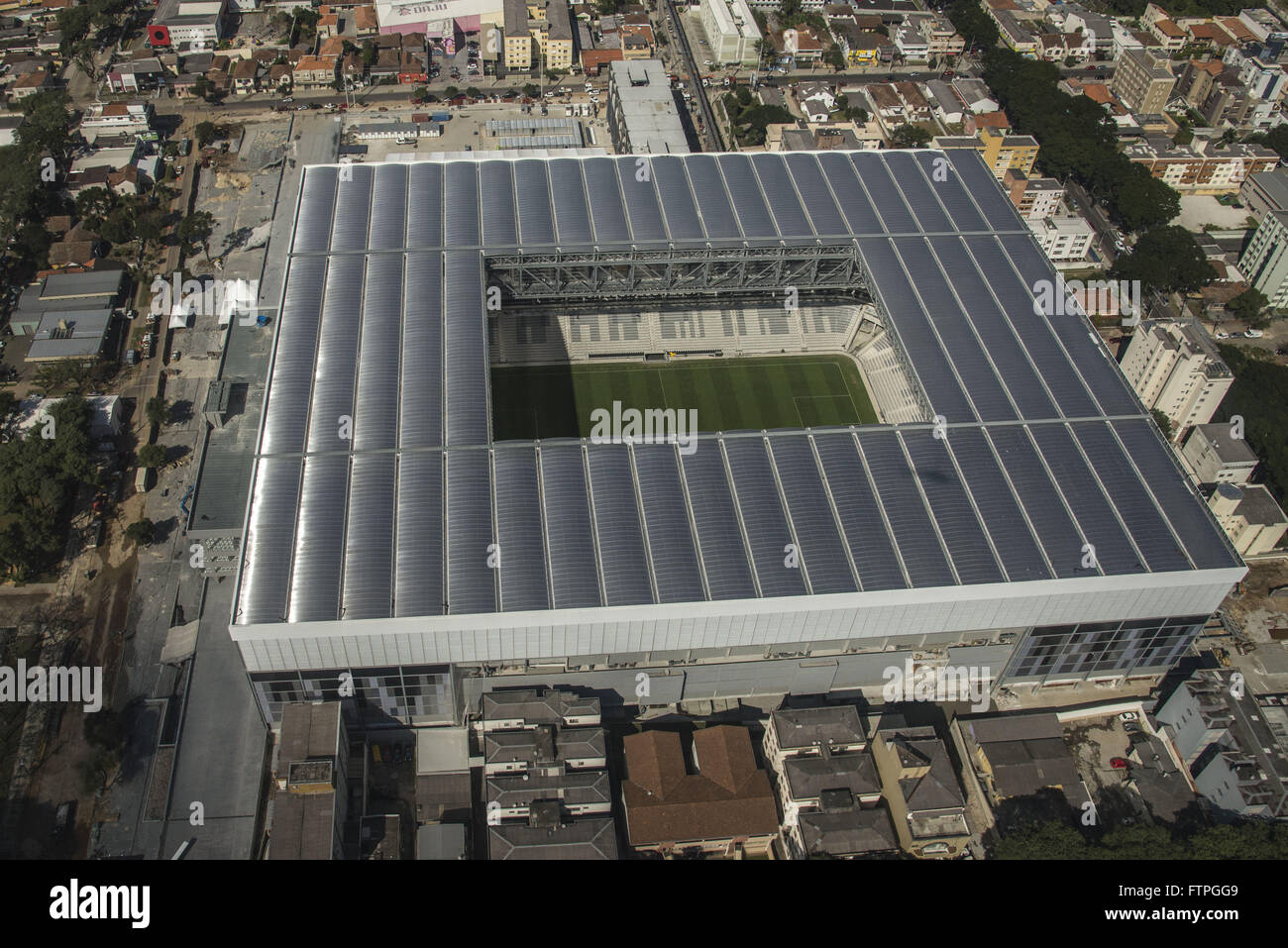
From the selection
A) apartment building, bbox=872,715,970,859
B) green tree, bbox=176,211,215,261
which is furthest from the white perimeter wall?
green tree, bbox=176,211,215,261

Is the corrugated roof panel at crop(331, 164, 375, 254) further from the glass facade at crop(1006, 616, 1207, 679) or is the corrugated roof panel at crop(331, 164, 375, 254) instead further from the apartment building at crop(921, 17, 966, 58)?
the apartment building at crop(921, 17, 966, 58)

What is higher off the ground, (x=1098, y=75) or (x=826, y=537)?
(x=1098, y=75)

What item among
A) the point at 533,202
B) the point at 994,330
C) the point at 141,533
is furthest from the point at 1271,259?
the point at 141,533

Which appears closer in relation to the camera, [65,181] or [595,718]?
[595,718]

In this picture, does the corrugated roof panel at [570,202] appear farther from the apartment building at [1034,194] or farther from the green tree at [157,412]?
the apartment building at [1034,194]

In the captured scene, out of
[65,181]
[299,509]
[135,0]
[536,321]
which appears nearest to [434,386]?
[299,509]

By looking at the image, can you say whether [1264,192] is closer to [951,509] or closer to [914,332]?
[914,332]

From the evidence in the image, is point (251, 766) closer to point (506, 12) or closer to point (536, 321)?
point (536, 321)
